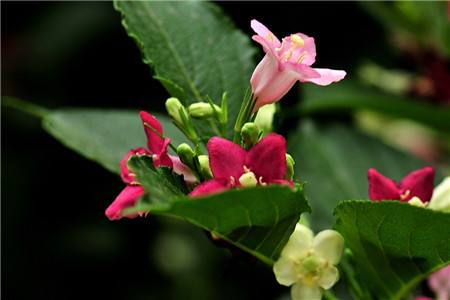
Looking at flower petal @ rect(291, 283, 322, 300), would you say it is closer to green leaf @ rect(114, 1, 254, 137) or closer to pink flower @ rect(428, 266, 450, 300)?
green leaf @ rect(114, 1, 254, 137)

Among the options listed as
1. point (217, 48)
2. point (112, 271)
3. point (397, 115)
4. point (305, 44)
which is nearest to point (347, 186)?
point (397, 115)

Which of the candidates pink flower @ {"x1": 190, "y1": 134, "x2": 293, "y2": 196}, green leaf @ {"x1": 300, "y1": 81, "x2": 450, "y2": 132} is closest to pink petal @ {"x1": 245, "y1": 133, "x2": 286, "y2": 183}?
pink flower @ {"x1": 190, "y1": 134, "x2": 293, "y2": 196}

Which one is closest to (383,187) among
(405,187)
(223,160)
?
(405,187)

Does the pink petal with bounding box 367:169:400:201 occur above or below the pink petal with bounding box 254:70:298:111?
below

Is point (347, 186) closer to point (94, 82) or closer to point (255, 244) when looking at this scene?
point (255, 244)

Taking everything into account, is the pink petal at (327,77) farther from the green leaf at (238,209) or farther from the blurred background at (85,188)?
the blurred background at (85,188)

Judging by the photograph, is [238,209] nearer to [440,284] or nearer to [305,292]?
[305,292]
